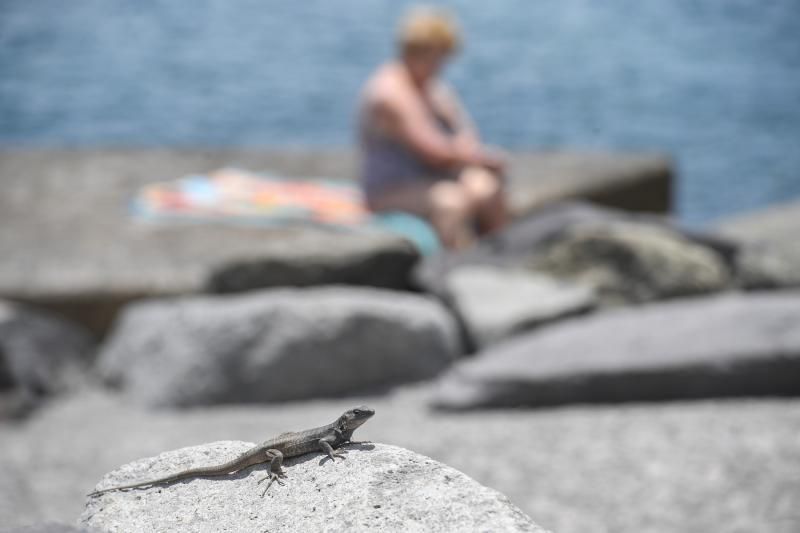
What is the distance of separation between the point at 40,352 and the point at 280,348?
1.42 m

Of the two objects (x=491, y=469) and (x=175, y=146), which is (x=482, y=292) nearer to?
(x=491, y=469)

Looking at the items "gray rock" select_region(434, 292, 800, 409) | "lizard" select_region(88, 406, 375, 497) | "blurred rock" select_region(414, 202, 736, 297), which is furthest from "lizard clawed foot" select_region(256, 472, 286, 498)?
"blurred rock" select_region(414, 202, 736, 297)

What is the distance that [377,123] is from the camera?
7617mm

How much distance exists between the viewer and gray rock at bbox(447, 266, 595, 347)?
659cm

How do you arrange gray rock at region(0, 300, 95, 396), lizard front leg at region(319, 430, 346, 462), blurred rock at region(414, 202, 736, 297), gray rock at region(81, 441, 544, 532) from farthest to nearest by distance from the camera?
blurred rock at region(414, 202, 736, 297)
gray rock at region(0, 300, 95, 396)
lizard front leg at region(319, 430, 346, 462)
gray rock at region(81, 441, 544, 532)

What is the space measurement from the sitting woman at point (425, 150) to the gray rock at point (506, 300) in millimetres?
726

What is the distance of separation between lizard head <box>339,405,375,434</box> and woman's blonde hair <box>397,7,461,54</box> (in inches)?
200

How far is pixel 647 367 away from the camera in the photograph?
5.75 metres

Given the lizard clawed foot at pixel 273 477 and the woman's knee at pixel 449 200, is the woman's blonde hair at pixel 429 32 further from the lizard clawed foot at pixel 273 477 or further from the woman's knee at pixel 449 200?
the lizard clawed foot at pixel 273 477

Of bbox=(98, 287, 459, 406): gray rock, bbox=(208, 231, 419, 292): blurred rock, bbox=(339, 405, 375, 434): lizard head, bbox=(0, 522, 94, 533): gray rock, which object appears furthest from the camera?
bbox=(208, 231, 419, 292): blurred rock

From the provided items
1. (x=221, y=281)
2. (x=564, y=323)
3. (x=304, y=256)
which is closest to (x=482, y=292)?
(x=564, y=323)

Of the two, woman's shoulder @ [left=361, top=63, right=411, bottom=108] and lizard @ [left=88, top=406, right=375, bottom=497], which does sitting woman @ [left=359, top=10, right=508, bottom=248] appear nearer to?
woman's shoulder @ [left=361, top=63, right=411, bottom=108]

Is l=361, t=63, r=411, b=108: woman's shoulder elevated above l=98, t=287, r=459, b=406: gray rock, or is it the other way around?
l=361, t=63, r=411, b=108: woman's shoulder

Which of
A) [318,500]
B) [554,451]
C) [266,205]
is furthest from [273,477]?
[266,205]
